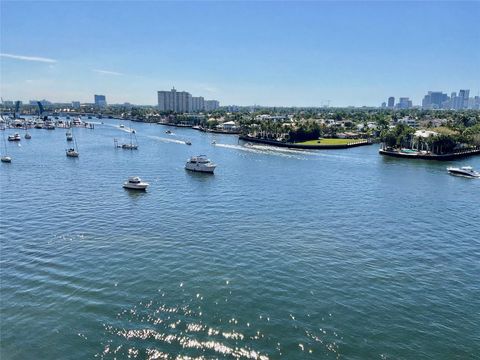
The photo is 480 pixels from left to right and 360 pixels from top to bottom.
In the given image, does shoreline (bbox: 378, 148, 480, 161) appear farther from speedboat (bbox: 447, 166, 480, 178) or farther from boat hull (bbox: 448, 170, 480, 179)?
speedboat (bbox: 447, 166, 480, 178)

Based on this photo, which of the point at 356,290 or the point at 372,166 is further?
the point at 372,166

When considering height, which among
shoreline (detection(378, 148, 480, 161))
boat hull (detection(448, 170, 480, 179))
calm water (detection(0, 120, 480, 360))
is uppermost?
shoreline (detection(378, 148, 480, 161))

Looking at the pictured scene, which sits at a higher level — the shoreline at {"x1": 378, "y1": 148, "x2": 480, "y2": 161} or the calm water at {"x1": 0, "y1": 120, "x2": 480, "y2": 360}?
the shoreline at {"x1": 378, "y1": 148, "x2": 480, "y2": 161}

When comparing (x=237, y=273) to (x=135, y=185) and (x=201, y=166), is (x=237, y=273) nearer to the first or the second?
(x=135, y=185)

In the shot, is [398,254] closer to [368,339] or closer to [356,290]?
[356,290]

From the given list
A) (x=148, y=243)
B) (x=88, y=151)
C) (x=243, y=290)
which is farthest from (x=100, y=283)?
(x=88, y=151)

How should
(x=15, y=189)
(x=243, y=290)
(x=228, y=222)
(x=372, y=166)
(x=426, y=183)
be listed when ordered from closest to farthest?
(x=243, y=290), (x=228, y=222), (x=15, y=189), (x=426, y=183), (x=372, y=166)

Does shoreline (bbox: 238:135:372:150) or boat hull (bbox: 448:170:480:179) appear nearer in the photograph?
boat hull (bbox: 448:170:480:179)

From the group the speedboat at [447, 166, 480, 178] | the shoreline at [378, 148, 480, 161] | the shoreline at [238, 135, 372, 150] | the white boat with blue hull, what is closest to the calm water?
the white boat with blue hull

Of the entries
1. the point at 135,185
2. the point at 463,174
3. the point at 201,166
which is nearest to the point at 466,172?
the point at 463,174

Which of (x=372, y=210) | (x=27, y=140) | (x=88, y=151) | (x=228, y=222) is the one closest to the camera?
(x=228, y=222)
